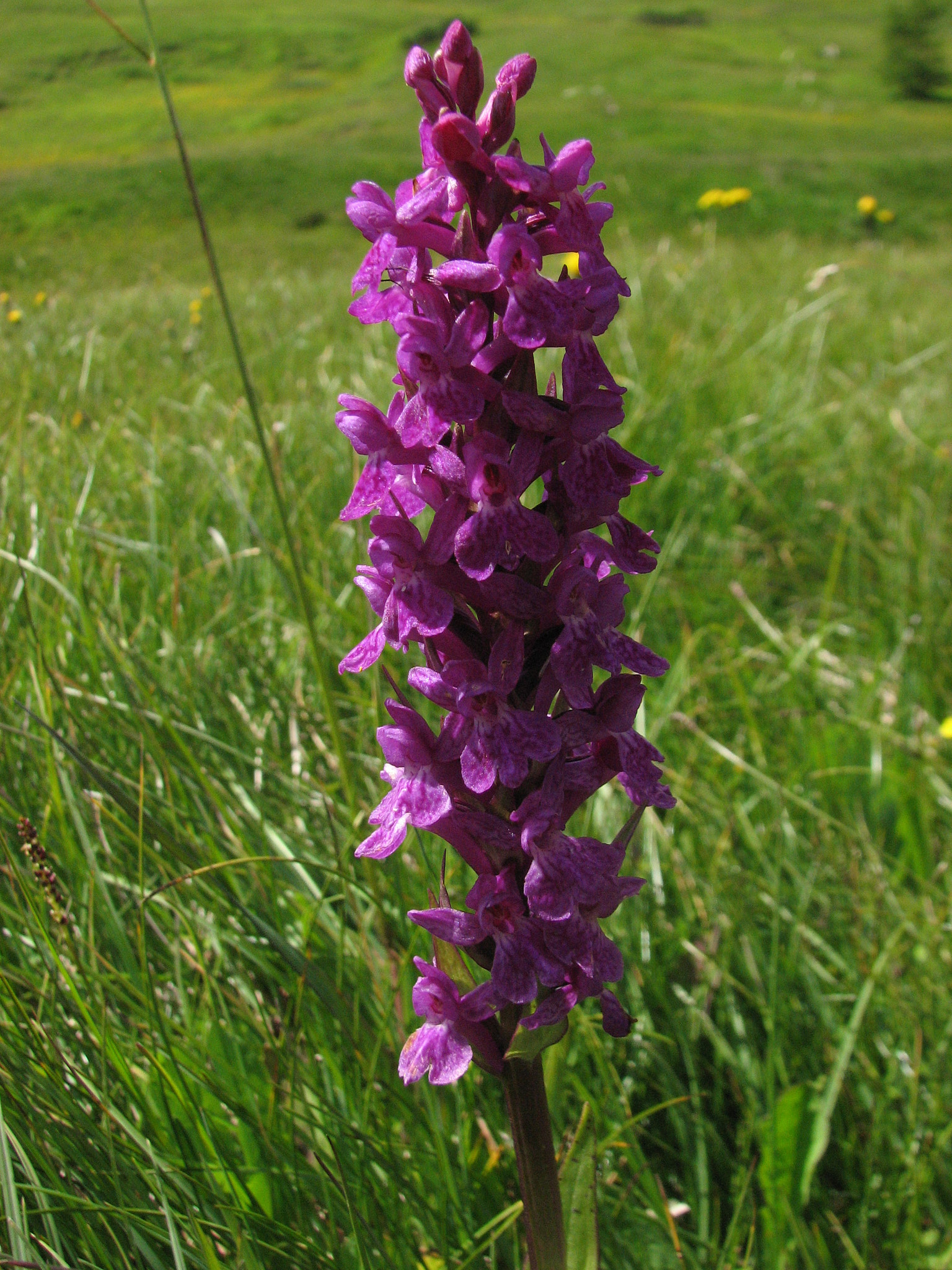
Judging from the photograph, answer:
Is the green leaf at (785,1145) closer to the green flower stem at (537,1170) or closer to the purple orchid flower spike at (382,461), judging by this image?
the green flower stem at (537,1170)

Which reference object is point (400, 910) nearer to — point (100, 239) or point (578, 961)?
point (578, 961)

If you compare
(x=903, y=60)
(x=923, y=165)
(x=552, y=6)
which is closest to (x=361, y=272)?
(x=923, y=165)

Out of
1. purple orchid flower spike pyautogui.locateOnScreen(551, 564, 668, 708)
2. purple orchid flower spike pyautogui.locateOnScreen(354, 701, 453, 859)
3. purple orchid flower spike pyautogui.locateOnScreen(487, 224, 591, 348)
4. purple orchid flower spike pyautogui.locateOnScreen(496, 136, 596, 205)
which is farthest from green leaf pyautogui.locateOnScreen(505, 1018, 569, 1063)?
purple orchid flower spike pyautogui.locateOnScreen(496, 136, 596, 205)

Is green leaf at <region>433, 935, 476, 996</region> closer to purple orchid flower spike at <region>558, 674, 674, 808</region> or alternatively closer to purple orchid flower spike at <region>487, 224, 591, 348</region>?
purple orchid flower spike at <region>558, 674, 674, 808</region>

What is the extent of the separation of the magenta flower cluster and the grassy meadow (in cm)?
31

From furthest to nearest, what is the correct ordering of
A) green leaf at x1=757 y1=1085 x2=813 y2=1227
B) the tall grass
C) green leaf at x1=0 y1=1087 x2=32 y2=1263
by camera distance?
green leaf at x1=757 y1=1085 x2=813 y2=1227 → the tall grass → green leaf at x1=0 y1=1087 x2=32 y2=1263

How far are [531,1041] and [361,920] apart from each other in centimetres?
A: 53

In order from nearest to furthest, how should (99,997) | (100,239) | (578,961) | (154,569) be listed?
(578,961) < (99,997) < (154,569) < (100,239)

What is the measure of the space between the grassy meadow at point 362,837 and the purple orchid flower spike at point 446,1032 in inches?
6.8

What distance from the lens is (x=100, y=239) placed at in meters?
7.96

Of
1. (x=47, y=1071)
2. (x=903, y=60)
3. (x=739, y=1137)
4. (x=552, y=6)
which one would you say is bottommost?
(x=739, y=1137)

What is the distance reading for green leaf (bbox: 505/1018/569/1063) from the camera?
1045 mm

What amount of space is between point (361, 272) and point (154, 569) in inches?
64.1

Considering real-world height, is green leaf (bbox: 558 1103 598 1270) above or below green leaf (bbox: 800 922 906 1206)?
above
